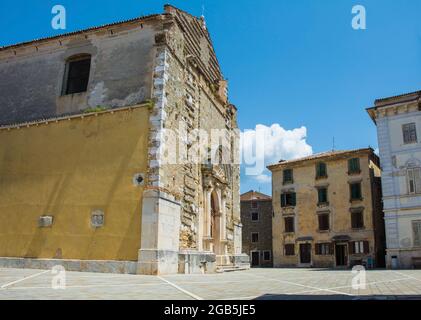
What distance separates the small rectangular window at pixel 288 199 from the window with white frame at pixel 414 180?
12.5 metres

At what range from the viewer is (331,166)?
3709cm

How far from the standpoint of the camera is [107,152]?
14367mm

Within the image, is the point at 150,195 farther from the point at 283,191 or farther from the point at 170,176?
the point at 283,191

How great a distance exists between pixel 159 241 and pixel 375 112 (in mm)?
21765

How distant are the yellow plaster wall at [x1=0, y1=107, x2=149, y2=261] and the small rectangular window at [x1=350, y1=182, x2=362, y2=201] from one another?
2561 centimetres

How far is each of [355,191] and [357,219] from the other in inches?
92.4

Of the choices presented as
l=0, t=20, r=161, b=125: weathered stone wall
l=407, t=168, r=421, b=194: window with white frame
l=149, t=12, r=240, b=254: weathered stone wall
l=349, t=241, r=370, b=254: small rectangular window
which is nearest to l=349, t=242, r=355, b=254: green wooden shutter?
l=349, t=241, r=370, b=254: small rectangular window

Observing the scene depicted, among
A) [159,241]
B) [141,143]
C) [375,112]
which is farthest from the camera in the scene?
[375,112]

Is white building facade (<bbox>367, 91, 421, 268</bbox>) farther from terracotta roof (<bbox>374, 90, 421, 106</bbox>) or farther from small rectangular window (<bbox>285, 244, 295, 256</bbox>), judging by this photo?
small rectangular window (<bbox>285, 244, 295, 256</bbox>)

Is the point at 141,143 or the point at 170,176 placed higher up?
the point at 141,143

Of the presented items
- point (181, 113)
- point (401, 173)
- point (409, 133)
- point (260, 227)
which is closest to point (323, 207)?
point (260, 227)

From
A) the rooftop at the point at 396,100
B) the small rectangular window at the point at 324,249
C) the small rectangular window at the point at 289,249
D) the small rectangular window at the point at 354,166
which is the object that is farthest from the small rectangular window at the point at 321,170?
the rooftop at the point at 396,100

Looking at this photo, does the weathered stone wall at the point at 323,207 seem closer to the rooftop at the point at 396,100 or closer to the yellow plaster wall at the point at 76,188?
the rooftop at the point at 396,100
